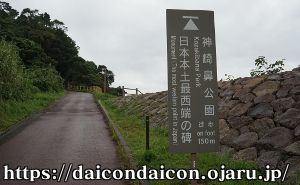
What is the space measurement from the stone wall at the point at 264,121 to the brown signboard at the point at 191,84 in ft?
5.42

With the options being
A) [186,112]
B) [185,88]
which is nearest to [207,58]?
[185,88]

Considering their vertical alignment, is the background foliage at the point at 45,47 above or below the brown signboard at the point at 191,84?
above

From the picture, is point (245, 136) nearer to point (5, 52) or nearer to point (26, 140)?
point (26, 140)

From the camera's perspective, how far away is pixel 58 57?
144 feet

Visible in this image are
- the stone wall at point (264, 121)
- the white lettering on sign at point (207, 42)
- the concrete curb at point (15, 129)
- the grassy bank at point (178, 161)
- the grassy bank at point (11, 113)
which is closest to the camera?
the white lettering on sign at point (207, 42)

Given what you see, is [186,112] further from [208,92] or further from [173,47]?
[173,47]

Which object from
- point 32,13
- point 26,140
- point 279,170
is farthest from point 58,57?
point 279,170

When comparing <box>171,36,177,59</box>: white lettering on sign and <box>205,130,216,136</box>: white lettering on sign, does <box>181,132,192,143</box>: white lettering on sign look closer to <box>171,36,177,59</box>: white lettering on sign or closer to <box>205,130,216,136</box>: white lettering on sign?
<box>205,130,216,136</box>: white lettering on sign

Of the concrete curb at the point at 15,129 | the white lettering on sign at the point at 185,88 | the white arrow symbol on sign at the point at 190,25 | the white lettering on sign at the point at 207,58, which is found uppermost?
the white arrow symbol on sign at the point at 190,25

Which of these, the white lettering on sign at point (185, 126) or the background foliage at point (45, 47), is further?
the background foliage at point (45, 47)

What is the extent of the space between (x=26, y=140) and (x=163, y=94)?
6.85m

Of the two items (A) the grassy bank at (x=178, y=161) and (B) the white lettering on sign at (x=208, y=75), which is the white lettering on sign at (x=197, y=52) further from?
(A) the grassy bank at (x=178, y=161)

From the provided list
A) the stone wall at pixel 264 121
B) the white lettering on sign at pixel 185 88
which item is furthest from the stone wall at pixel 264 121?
the white lettering on sign at pixel 185 88

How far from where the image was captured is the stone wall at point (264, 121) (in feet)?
13.3
